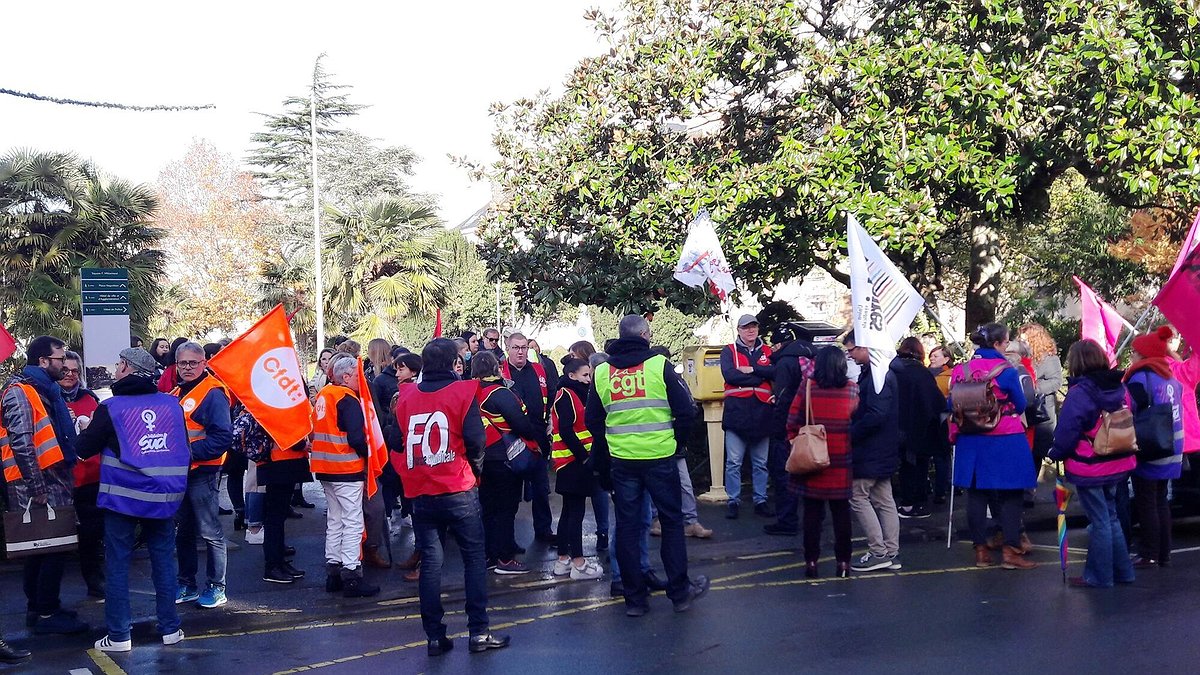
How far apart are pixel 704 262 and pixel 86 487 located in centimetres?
621

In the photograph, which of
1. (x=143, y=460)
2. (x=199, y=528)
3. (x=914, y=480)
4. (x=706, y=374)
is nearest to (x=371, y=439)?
(x=199, y=528)

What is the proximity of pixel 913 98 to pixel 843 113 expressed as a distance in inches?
34.0

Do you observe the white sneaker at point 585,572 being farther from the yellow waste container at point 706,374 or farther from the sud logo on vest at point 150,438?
the sud logo on vest at point 150,438

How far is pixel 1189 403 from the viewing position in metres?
9.33

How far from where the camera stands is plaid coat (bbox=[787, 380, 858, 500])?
854 centimetres

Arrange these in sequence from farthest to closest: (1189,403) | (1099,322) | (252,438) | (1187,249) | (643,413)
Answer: (1099,322), (1189,403), (252,438), (1187,249), (643,413)

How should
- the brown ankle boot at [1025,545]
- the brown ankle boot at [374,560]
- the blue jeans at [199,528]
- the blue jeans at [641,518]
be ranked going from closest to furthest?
the blue jeans at [641,518] → the blue jeans at [199,528] → the brown ankle boot at [1025,545] → the brown ankle boot at [374,560]

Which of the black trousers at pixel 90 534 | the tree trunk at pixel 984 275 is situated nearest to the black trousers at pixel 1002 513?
the black trousers at pixel 90 534

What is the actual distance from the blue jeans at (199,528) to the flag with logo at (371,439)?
1.08m

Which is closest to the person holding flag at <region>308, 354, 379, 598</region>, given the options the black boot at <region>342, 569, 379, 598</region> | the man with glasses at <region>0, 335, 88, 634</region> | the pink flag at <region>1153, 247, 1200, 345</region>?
the black boot at <region>342, 569, 379, 598</region>

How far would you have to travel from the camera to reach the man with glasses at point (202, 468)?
8.09 meters

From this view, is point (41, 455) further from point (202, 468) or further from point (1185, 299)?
point (1185, 299)

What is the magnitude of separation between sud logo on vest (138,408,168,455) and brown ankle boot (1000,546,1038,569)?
5.93m

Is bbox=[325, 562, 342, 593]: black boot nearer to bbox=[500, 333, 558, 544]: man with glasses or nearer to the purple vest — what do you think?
the purple vest
